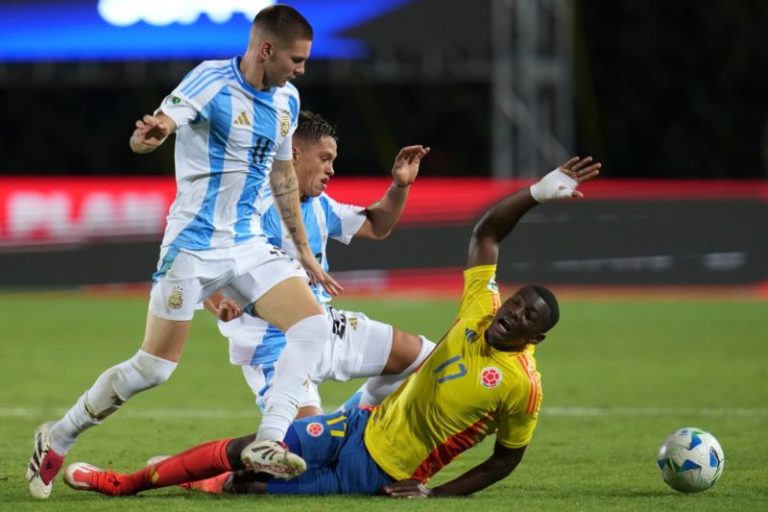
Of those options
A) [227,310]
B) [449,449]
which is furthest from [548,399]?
[449,449]

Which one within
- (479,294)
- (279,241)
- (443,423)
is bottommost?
(443,423)

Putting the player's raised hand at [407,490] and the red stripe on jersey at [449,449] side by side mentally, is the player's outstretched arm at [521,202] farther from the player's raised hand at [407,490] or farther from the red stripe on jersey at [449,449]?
the player's raised hand at [407,490]

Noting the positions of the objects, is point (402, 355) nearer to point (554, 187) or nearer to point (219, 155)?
point (554, 187)

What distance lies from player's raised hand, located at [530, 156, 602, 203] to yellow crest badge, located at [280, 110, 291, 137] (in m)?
1.11

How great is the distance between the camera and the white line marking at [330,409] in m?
9.20

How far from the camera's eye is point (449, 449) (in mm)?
6055

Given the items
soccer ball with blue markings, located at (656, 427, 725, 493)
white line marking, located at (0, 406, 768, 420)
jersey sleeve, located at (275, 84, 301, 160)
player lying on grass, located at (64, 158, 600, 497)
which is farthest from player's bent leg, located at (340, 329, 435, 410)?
white line marking, located at (0, 406, 768, 420)

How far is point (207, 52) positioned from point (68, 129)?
932 centimetres

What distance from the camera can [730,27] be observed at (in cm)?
2756

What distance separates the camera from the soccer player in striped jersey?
6184mm

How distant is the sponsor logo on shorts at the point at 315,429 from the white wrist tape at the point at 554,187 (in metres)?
1.33

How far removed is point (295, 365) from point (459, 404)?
0.71 m

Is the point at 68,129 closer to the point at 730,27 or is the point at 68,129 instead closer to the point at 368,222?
the point at 730,27

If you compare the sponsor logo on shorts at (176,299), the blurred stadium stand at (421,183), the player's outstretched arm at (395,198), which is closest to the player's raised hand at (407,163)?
the player's outstretched arm at (395,198)
